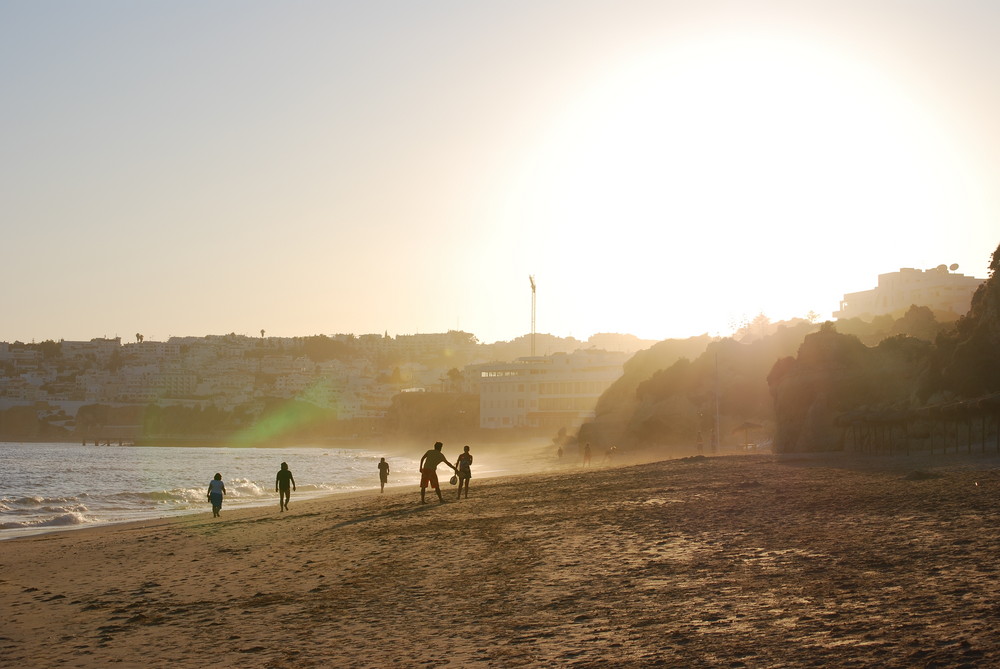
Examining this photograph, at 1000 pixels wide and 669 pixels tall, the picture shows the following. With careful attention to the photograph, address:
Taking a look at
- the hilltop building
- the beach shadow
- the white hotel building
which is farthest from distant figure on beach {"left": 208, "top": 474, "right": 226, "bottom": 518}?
the white hotel building

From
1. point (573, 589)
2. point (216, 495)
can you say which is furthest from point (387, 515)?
point (573, 589)

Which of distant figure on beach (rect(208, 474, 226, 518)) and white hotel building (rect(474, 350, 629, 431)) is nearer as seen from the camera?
distant figure on beach (rect(208, 474, 226, 518))

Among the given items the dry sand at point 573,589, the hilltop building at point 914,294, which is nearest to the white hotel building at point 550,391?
the hilltop building at point 914,294

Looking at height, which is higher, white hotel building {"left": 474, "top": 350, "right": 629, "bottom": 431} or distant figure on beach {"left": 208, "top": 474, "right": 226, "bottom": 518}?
white hotel building {"left": 474, "top": 350, "right": 629, "bottom": 431}

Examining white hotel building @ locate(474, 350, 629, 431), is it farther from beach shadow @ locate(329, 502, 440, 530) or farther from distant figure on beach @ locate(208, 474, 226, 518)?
beach shadow @ locate(329, 502, 440, 530)

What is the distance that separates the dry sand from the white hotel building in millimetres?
102249

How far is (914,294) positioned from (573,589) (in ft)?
348

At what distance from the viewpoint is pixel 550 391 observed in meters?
124

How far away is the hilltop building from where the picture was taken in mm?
99062

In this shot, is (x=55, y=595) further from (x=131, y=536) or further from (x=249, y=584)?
(x=131, y=536)

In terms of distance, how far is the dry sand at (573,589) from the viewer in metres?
7.27

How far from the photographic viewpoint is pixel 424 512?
21.7 metres

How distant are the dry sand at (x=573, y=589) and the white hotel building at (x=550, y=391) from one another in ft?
335

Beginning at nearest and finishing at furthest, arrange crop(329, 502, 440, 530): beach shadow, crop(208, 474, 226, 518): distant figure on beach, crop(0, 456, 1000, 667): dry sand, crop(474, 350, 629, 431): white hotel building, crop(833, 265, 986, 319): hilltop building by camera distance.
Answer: crop(0, 456, 1000, 667): dry sand < crop(329, 502, 440, 530): beach shadow < crop(208, 474, 226, 518): distant figure on beach < crop(833, 265, 986, 319): hilltop building < crop(474, 350, 629, 431): white hotel building
